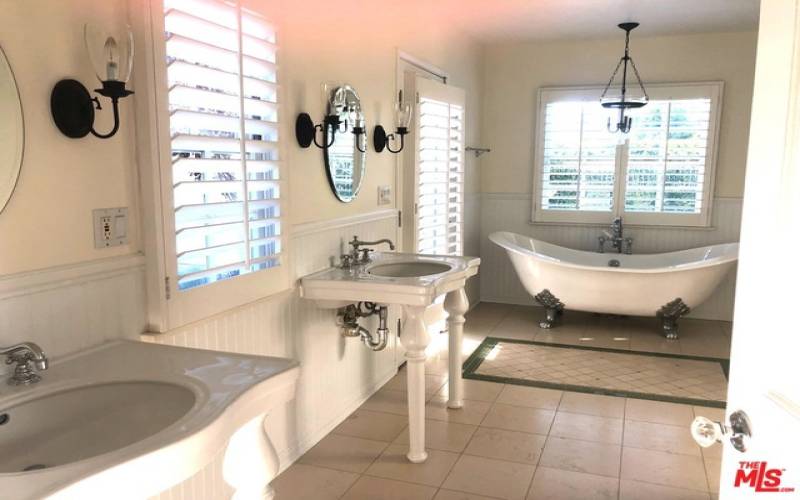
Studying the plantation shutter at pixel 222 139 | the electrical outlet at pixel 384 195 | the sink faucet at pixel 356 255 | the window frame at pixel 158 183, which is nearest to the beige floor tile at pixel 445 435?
the sink faucet at pixel 356 255

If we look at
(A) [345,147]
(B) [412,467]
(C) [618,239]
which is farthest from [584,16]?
(B) [412,467]

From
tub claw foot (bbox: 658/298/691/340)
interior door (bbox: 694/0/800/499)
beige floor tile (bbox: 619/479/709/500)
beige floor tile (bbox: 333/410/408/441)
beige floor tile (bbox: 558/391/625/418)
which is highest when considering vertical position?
interior door (bbox: 694/0/800/499)

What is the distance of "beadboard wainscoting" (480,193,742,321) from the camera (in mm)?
5254

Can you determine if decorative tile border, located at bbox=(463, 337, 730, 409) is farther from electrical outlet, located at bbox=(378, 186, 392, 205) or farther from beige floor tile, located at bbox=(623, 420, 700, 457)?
electrical outlet, located at bbox=(378, 186, 392, 205)

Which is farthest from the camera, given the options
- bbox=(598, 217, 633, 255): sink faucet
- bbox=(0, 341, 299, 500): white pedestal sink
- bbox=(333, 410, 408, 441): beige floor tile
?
bbox=(598, 217, 633, 255): sink faucet

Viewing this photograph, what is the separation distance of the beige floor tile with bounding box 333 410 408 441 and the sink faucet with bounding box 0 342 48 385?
1.89 m

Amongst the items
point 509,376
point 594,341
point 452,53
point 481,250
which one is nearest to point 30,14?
point 509,376

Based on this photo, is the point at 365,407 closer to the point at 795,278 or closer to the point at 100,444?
the point at 100,444

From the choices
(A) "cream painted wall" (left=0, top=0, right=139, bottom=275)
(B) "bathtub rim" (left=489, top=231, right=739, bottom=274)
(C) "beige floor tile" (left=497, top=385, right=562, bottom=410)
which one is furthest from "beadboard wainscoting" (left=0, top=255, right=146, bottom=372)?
(B) "bathtub rim" (left=489, top=231, right=739, bottom=274)

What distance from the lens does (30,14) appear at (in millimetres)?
1483

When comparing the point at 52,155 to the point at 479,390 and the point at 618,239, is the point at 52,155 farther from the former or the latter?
the point at 618,239

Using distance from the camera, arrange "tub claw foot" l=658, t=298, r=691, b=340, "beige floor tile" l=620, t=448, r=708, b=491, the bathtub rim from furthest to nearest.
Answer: "tub claw foot" l=658, t=298, r=691, b=340
the bathtub rim
"beige floor tile" l=620, t=448, r=708, b=491

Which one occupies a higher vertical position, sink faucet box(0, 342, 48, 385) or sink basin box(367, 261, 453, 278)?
sink faucet box(0, 342, 48, 385)

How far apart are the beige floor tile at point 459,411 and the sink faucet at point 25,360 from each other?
2.23 metres
